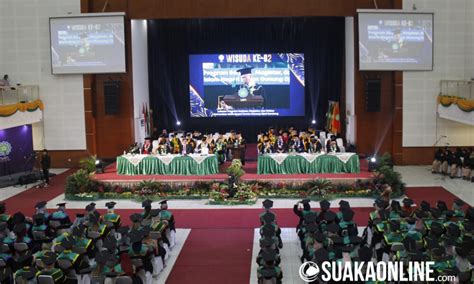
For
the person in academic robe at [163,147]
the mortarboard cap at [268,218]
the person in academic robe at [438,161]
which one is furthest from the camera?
the person in academic robe at [438,161]

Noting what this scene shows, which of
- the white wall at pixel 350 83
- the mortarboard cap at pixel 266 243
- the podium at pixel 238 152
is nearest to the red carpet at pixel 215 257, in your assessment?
the mortarboard cap at pixel 266 243

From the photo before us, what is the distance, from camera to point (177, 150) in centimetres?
2094

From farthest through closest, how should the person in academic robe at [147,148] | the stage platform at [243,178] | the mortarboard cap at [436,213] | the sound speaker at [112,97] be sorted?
the sound speaker at [112,97] < the person in academic robe at [147,148] < the stage platform at [243,178] < the mortarboard cap at [436,213]

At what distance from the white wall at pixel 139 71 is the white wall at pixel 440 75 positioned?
10.5 metres

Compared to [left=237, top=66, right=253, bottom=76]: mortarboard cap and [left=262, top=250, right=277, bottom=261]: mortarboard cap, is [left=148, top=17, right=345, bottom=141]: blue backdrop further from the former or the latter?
[left=262, top=250, right=277, bottom=261]: mortarboard cap

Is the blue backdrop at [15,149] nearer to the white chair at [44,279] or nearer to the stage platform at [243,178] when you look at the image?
the stage platform at [243,178]

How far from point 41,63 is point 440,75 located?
50.4 ft

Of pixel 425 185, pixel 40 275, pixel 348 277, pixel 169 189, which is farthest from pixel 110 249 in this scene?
pixel 425 185

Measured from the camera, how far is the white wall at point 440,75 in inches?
914

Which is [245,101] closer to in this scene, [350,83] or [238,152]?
[350,83]

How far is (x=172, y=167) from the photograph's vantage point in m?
19.8

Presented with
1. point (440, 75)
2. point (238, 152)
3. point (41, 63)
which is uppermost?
point (41, 63)

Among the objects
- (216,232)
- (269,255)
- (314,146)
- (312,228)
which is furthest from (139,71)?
(269,255)

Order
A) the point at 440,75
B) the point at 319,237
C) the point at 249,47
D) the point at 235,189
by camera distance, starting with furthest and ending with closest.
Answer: the point at 249,47 → the point at 440,75 → the point at 235,189 → the point at 319,237
